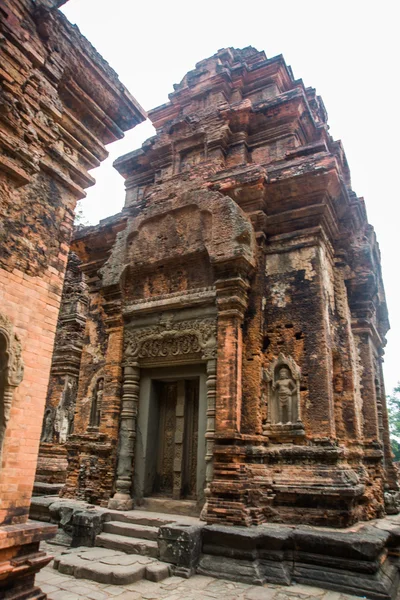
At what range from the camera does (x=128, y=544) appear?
6.02 meters

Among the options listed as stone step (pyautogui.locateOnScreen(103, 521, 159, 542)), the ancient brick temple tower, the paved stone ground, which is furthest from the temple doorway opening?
the paved stone ground

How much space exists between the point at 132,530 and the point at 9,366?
3.94 metres

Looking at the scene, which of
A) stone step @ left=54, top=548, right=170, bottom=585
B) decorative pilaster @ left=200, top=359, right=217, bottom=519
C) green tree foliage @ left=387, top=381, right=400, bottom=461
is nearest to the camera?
stone step @ left=54, top=548, right=170, bottom=585

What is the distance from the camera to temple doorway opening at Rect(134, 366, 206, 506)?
7.61 m

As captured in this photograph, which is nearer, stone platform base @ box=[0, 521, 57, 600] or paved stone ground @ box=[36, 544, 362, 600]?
stone platform base @ box=[0, 521, 57, 600]

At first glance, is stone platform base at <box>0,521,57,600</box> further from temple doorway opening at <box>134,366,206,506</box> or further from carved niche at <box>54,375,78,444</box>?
carved niche at <box>54,375,78,444</box>

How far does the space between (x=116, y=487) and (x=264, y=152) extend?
7.96 metres

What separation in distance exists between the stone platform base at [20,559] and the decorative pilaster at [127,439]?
376cm

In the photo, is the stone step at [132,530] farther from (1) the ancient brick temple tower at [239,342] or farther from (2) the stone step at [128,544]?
(1) the ancient brick temple tower at [239,342]

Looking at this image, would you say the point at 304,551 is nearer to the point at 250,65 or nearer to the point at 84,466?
the point at 84,466

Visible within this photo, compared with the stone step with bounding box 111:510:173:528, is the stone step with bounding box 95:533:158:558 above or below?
below

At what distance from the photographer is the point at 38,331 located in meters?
4.20

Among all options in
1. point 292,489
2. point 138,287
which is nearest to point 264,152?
point 138,287

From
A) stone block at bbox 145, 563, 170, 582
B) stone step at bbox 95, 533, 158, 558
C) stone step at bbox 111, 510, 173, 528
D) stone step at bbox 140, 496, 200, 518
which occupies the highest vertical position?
stone step at bbox 140, 496, 200, 518
